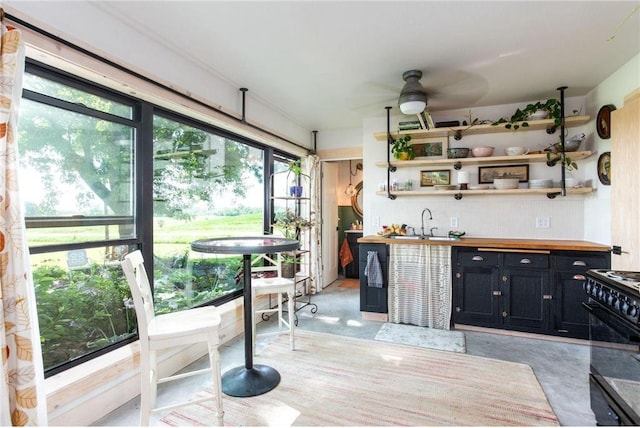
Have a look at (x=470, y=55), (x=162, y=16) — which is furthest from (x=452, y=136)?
(x=162, y=16)

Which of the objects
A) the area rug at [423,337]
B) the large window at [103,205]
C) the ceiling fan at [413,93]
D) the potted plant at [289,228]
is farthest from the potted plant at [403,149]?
the large window at [103,205]

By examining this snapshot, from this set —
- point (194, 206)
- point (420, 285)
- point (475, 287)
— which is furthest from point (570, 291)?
point (194, 206)

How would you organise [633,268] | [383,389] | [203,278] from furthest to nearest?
[203,278]
[633,268]
[383,389]

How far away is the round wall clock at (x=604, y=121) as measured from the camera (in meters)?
3.04

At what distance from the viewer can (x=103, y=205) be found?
7.07ft

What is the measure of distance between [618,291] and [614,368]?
16.0 inches

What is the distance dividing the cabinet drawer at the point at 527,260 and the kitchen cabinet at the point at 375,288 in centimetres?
122

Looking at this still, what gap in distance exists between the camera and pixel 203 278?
3.11 metres

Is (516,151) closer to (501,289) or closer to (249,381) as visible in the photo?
(501,289)

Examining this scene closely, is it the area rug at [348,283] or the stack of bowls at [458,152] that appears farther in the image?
the area rug at [348,283]

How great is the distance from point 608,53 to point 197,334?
145 inches

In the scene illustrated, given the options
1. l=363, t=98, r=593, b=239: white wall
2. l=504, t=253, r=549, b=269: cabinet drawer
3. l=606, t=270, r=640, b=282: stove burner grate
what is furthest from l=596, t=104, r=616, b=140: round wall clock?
l=606, t=270, r=640, b=282: stove burner grate

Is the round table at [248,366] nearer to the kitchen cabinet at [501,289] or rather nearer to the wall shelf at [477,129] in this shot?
the kitchen cabinet at [501,289]

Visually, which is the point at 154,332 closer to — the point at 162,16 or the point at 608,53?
the point at 162,16
